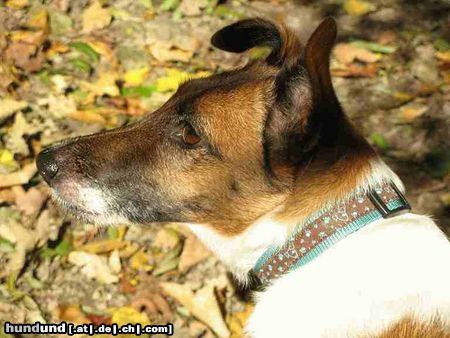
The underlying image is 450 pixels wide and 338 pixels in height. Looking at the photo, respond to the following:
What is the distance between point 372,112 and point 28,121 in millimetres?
2743

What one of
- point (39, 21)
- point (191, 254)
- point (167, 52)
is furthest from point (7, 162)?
point (167, 52)

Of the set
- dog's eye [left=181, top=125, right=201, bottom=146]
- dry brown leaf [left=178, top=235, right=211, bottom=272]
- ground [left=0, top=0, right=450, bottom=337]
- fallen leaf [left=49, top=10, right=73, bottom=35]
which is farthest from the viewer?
fallen leaf [left=49, top=10, right=73, bottom=35]

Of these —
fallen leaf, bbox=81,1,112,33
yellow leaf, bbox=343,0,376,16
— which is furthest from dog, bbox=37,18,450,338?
yellow leaf, bbox=343,0,376,16

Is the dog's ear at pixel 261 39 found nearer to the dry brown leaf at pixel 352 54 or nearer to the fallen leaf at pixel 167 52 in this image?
the fallen leaf at pixel 167 52

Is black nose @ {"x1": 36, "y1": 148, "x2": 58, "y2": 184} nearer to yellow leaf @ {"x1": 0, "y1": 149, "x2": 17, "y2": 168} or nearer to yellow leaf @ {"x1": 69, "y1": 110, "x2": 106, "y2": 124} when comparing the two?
yellow leaf @ {"x1": 0, "y1": 149, "x2": 17, "y2": 168}

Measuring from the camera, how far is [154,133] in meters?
3.50

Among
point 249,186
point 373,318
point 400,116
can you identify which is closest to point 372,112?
point 400,116

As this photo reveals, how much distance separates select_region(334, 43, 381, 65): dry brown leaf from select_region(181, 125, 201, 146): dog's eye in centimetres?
297

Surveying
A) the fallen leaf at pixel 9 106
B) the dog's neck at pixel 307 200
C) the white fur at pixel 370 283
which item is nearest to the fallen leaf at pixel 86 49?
the fallen leaf at pixel 9 106

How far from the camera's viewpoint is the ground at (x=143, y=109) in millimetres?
4387

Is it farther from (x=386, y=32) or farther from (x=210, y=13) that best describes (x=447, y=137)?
(x=210, y=13)

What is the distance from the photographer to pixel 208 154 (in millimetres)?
3305

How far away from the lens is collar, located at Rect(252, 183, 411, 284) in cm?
295

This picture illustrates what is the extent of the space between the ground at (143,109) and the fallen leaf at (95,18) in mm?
12
